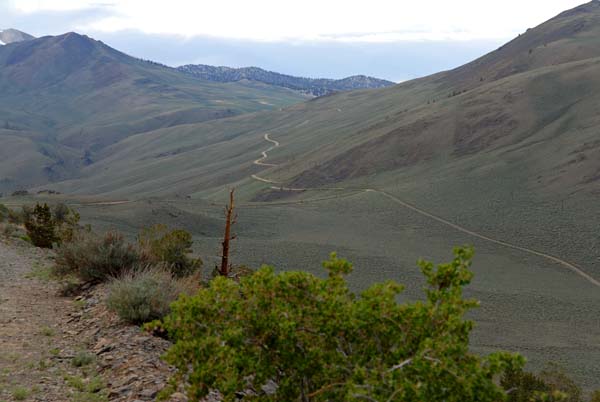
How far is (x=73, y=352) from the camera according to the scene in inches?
346

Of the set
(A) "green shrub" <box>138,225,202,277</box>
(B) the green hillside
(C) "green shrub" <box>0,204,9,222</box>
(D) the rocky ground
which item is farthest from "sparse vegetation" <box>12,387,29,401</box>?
(C) "green shrub" <box>0,204,9,222</box>

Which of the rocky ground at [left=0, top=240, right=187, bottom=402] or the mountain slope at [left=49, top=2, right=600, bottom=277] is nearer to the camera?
the rocky ground at [left=0, top=240, right=187, bottom=402]

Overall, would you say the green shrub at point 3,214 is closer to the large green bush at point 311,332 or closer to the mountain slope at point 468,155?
the large green bush at point 311,332

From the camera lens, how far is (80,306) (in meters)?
11.3

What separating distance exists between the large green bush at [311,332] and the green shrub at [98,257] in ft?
26.9

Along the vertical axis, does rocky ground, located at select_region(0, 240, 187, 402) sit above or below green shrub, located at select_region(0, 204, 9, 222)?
above

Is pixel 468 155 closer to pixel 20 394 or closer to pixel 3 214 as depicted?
pixel 3 214

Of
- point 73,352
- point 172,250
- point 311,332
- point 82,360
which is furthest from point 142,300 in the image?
point 172,250

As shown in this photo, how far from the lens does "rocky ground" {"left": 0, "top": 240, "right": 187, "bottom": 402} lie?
23.7 ft

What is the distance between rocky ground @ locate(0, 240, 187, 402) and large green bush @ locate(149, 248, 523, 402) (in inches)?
89.7

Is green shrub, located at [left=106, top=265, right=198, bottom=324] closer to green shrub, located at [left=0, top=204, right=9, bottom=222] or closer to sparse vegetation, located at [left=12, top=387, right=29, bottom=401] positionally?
sparse vegetation, located at [left=12, top=387, right=29, bottom=401]

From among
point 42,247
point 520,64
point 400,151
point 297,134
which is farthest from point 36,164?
point 42,247

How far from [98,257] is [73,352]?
413 centimetres

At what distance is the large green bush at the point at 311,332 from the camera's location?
15.2 feet
